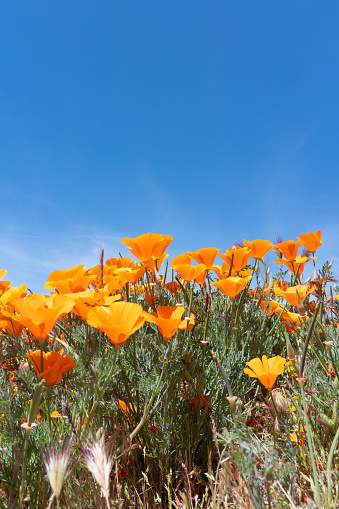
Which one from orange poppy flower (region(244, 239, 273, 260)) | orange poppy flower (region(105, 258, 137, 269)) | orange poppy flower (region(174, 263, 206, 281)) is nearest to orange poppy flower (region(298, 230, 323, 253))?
orange poppy flower (region(244, 239, 273, 260))

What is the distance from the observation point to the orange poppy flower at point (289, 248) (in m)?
2.44

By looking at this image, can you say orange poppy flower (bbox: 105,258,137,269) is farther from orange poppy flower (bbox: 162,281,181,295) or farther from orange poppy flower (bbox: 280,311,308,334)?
orange poppy flower (bbox: 280,311,308,334)

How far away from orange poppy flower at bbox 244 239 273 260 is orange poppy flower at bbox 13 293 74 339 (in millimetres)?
1376

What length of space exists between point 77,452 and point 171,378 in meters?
0.49

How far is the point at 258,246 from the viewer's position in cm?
236

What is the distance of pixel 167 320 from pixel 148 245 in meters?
0.64

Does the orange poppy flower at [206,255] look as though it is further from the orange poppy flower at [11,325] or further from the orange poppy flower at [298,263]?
the orange poppy flower at [11,325]

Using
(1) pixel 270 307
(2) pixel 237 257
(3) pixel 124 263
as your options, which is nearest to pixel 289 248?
(1) pixel 270 307

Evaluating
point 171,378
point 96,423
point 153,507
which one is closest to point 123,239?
point 171,378

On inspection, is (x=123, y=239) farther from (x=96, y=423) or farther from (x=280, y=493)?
(x=280, y=493)

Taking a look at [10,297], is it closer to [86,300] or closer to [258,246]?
[86,300]

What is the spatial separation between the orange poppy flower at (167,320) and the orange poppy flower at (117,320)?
7 centimetres

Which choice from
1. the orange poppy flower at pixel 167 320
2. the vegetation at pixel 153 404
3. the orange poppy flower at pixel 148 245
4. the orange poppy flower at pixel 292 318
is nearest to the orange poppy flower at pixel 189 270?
the vegetation at pixel 153 404

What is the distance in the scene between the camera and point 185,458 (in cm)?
174
